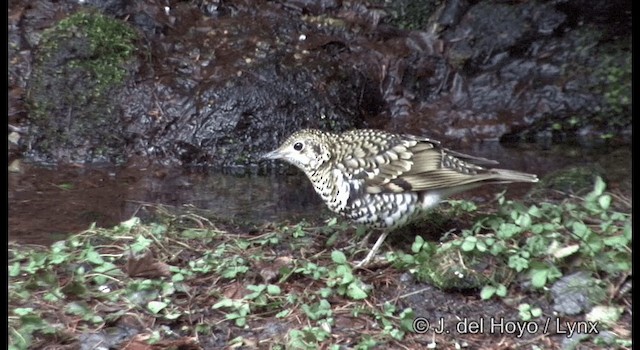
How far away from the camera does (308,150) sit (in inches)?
207

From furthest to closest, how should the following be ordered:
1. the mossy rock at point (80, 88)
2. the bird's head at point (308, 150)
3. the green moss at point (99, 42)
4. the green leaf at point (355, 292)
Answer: the green moss at point (99, 42), the mossy rock at point (80, 88), the bird's head at point (308, 150), the green leaf at point (355, 292)

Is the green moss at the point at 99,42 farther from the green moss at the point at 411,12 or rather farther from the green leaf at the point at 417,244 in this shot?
the green leaf at the point at 417,244

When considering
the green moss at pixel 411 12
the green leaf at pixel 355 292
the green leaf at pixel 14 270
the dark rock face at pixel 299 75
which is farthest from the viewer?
the green moss at pixel 411 12

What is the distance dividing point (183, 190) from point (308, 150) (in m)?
1.84

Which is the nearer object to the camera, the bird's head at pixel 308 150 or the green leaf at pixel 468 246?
the green leaf at pixel 468 246

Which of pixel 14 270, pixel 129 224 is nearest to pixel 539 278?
pixel 129 224

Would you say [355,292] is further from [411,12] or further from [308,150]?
[411,12]

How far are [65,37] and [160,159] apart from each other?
69.8 inches

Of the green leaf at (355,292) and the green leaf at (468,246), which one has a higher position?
the green leaf at (468,246)

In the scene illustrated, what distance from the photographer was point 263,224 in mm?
5770

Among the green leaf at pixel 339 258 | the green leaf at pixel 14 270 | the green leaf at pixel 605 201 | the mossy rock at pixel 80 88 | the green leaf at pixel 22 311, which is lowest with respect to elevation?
the green leaf at pixel 22 311

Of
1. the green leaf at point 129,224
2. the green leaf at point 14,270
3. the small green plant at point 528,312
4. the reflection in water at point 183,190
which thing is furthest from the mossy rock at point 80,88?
the small green plant at point 528,312

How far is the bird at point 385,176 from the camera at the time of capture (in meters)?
4.91
